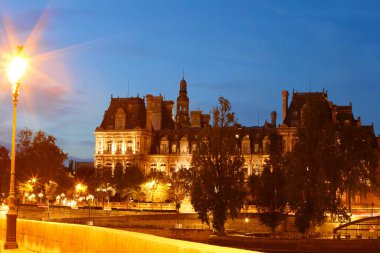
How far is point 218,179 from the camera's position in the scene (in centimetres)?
5594

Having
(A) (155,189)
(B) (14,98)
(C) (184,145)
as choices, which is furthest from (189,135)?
(B) (14,98)

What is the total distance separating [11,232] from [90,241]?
657 centimetres

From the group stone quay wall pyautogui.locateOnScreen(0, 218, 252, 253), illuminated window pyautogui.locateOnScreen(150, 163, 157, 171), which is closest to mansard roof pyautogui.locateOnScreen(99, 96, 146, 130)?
illuminated window pyautogui.locateOnScreen(150, 163, 157, 171)

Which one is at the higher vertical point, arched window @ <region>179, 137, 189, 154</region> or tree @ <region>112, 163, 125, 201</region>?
arched window @ <region>179, 137, 189, 154</region>

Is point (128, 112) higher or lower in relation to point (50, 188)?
higher

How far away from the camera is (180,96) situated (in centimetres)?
12544

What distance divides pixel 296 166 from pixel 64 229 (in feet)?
131

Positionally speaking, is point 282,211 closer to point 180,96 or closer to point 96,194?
point 96,194

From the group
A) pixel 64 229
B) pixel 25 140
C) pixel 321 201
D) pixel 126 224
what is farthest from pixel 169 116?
pixel 64 229

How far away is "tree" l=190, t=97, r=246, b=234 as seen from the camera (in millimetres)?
54844

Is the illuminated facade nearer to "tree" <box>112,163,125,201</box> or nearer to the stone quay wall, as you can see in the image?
"tree" <box>112,163,125,201</box>

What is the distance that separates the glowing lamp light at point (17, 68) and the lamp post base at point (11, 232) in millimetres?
4215

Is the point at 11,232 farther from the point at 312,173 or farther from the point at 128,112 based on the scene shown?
the point at 128,112

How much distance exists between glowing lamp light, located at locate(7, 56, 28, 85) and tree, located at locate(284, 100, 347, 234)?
35.9m
